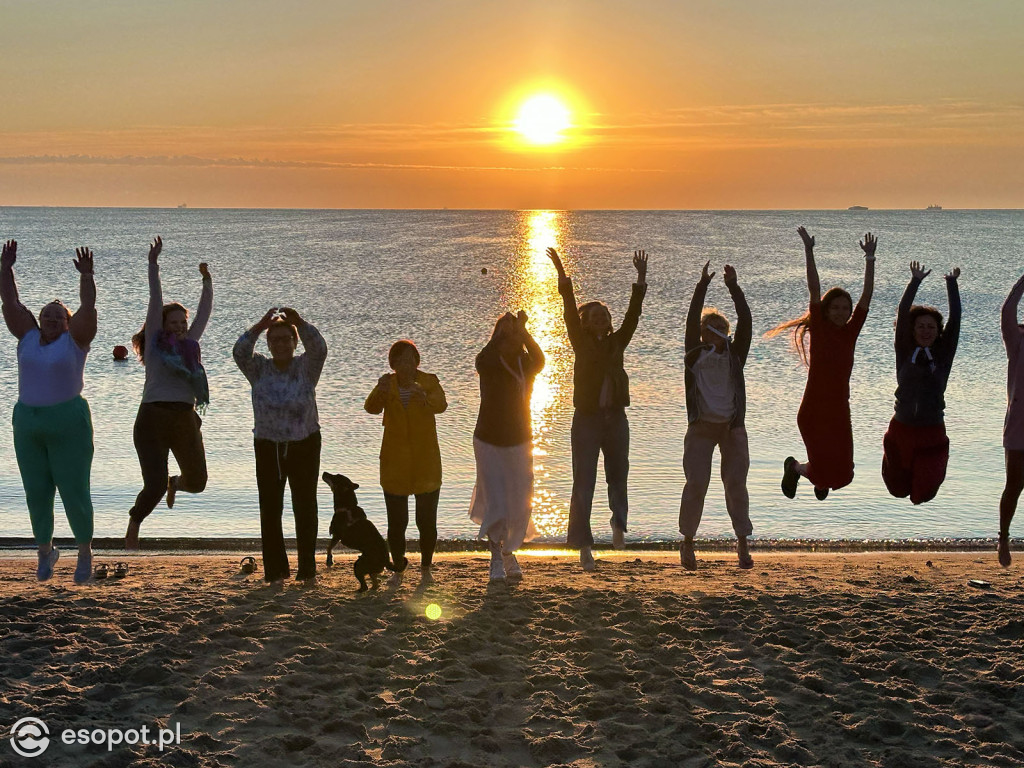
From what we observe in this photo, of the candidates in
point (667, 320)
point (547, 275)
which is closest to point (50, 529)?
point (667, 320)

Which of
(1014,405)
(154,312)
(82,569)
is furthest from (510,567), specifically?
(1014,405)

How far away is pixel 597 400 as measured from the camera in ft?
27.3

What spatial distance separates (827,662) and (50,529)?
17.5 ft

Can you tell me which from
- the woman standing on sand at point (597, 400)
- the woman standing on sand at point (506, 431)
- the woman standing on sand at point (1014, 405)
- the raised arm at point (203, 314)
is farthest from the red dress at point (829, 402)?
the raised arm at point (203, 314)

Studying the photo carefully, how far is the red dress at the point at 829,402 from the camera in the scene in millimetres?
8258

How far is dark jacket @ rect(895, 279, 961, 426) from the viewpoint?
8.13 m

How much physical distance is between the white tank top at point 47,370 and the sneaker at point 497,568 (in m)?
3.24

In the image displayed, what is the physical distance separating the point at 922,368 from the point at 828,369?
666mm

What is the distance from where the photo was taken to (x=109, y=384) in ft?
76.3

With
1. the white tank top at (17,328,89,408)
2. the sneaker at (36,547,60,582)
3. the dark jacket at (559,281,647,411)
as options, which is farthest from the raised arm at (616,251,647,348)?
Result: the sneaker at (36,547,60,582)

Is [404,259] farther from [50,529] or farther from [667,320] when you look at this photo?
[50,529]

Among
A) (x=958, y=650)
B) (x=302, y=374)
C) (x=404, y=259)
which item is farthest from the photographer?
(x=404, y=259)

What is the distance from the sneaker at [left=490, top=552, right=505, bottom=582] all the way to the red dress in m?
2.48

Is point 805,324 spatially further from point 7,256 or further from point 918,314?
point 7,256
